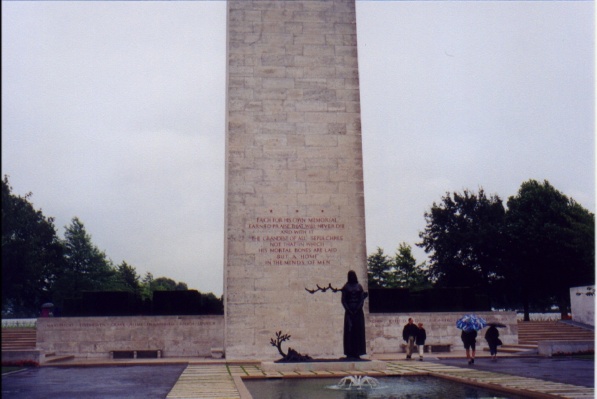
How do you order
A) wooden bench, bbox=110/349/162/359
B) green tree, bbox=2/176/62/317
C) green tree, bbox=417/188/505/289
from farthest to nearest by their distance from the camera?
green tree, bbox=417/188/505/289 → green tree, bbox=2/176/62/317 → wooden bench, bbox=110/349/162/359

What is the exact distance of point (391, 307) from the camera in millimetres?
29578

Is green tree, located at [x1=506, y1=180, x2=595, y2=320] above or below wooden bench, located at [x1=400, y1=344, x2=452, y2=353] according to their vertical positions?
above

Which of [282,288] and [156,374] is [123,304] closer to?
[282,288]

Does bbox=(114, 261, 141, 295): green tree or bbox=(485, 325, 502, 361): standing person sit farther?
bbox=(114, 261, 141, 295): green tree

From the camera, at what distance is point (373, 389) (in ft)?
41.9

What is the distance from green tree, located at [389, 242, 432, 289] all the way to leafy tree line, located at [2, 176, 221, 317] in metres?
18.2

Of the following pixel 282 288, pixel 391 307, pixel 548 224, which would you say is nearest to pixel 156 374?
pixel 282 288

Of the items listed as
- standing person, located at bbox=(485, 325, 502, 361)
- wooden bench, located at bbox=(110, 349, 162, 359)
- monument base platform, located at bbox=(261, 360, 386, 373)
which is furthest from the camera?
wooden bench, located at bbox=(110, 349, 162, 359)

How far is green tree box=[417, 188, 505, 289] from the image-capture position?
54.1 meters

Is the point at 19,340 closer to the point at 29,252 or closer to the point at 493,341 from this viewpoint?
the point at 29,252

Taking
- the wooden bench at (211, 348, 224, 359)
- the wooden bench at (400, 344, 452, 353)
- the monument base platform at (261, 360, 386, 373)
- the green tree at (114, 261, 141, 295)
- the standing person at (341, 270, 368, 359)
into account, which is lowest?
the wooden bench at (400, 344, 452, 353)

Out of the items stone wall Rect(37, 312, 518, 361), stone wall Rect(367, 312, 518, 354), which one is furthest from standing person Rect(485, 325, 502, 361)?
stone wall Rect(37, 312, 518, 361)

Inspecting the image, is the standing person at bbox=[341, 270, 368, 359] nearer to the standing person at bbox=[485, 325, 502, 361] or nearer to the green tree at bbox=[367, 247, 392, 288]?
the standing person at bbox=[485, 325, 502, 361]

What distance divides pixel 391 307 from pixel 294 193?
8.75 meters
